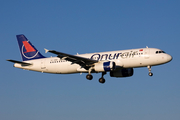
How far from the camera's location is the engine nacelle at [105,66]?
5247cm

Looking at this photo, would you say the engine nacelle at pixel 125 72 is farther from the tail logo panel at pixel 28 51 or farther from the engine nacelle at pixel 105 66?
the tail logo panel at pixel 28 51

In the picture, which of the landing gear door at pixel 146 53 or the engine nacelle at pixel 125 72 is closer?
the landing gear door at pixel 146 53

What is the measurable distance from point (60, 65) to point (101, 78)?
7.87m

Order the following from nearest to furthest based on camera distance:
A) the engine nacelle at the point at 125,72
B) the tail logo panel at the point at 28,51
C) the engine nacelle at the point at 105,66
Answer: the engine nacelle at the point at 105,66
the engine nacelle at the point at 125,72
the tail logo panel at the point at 28,51

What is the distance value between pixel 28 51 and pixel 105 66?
18.0 meters

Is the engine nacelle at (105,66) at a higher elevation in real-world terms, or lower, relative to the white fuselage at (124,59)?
lower

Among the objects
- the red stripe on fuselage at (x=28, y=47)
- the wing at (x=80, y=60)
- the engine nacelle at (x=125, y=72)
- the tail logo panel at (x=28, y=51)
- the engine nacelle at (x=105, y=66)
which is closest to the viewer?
the wing at (x=80, y=60)

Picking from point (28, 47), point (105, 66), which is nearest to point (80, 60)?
point (105, 66)

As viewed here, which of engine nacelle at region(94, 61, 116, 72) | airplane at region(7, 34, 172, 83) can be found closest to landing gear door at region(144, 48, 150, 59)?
airplane at region(7, 34, 172, 83)

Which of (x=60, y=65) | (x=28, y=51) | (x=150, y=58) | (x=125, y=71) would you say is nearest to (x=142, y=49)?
(x=150, y=58)

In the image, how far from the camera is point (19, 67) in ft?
198

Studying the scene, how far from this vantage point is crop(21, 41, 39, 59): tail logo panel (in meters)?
62.6

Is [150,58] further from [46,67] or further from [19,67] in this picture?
[19,67]

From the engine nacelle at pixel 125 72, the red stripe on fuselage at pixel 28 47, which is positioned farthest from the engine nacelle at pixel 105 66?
the red stripe on fuselage at pixel 28 47
